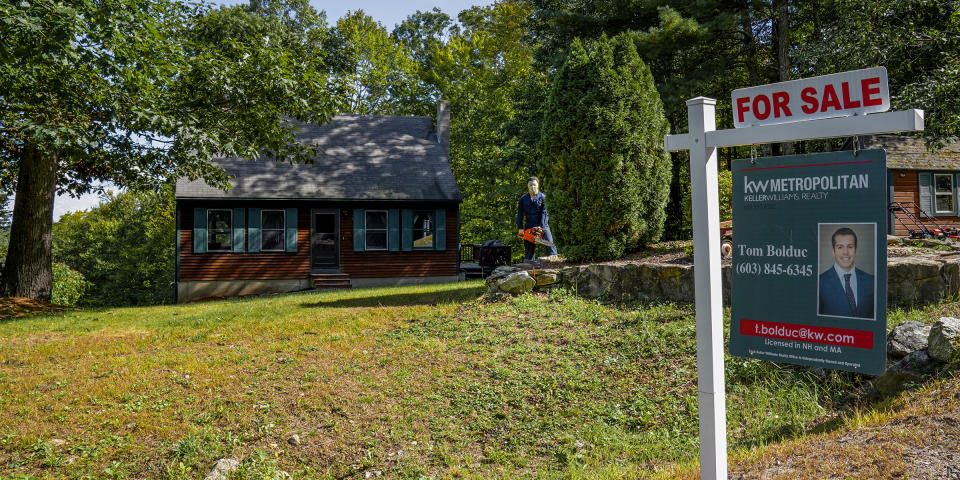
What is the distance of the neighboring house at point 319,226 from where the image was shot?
60.6ft

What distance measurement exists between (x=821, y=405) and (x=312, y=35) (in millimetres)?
31911

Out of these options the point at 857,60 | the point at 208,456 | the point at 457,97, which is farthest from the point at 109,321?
the point at 457,97

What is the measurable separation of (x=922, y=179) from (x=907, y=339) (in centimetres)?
1969

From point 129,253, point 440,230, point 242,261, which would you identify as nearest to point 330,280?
point 242,261

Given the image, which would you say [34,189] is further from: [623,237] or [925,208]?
[925,208]

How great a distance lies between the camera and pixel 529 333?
7.76 metres

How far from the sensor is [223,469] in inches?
188

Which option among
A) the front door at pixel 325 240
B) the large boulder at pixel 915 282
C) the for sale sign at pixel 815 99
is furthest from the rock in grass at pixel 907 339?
the front door at pixel 325 240

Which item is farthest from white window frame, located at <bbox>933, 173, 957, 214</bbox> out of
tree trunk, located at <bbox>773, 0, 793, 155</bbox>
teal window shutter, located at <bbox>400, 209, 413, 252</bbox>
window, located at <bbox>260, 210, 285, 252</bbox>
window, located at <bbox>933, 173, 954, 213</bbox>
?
window, located at <bbox>260, 210, 285, 252</bbox>

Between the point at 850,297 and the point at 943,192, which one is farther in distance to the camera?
the point at 943,192

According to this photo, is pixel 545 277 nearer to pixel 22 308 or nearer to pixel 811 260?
pixel 811 260

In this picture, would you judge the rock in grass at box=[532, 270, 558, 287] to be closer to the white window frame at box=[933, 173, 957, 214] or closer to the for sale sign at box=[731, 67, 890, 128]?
the for sale sign at box=[731, 67, 890, 128]

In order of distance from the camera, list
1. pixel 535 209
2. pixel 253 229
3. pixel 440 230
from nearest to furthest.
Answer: pixel 535 209 → pixel 253 229 → pixel 440 230

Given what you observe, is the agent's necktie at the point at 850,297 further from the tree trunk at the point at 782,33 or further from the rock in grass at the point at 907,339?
the tree trunk at the point at 782,33
